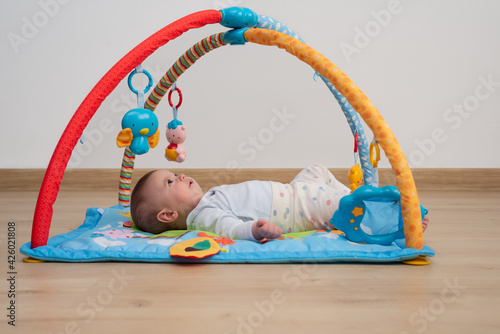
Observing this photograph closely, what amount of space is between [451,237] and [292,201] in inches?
18.1

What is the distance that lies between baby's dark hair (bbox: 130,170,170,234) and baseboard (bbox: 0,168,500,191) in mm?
1076

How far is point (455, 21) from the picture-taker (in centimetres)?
238

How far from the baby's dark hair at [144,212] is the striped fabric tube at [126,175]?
10.7 inches

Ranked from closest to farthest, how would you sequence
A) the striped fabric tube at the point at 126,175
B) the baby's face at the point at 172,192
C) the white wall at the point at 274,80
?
the baby's face at the point at 172,192, the striped fabric tube at the point at 126,175, the white wall at the point at 274,80

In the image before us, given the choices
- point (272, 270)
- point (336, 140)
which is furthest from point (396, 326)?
point (336, 140)

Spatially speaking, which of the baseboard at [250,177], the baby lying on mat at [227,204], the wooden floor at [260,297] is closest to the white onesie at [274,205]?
the baby lying on mat at [227,204]

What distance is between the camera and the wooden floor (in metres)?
0.75

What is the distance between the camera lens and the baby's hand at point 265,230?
1.13 m

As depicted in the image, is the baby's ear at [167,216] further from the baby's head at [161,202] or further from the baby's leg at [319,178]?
the baby's leg at [319,178]

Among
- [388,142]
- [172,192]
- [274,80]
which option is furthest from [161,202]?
[274,80]

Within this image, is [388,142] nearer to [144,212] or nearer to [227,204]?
[227,204]

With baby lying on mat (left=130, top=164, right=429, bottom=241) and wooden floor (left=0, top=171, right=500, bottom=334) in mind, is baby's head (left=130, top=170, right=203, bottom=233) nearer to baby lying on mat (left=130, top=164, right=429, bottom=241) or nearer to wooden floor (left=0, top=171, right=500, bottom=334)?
baby lying on mat (left=130, top=164, right=429, bottom=241)

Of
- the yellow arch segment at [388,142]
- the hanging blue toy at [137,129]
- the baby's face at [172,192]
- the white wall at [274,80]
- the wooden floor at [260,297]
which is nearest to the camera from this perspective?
the wooden floor at [260,297]

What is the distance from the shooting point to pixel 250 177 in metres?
2.42
